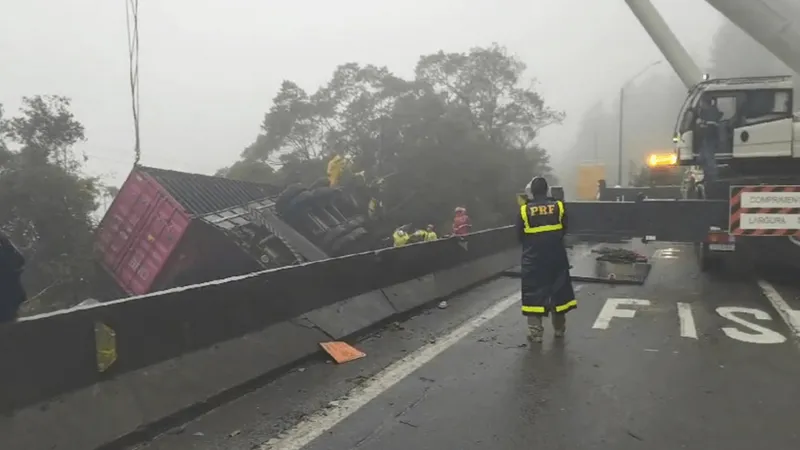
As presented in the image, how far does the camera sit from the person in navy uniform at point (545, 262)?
727 centimetres

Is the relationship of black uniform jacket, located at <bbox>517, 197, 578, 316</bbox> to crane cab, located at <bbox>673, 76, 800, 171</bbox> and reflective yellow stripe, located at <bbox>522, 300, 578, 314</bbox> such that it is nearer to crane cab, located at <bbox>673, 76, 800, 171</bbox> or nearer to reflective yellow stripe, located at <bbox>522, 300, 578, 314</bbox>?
reflective yellow stripe, located at <bbox>522, 300, 578, 314</bbox>

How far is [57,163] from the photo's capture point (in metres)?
23.3

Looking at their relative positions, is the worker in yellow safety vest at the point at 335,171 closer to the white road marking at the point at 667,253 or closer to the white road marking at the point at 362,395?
the white road marking at the point at 667,253

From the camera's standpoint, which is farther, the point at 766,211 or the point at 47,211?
the point at 47,211

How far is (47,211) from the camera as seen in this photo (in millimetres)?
20422

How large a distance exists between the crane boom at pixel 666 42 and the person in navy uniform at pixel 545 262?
2707 cm

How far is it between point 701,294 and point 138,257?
13.8 meters

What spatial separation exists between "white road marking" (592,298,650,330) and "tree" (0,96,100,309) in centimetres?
1400

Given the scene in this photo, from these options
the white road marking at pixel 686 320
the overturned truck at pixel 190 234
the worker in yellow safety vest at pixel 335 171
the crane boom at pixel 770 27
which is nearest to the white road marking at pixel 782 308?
the white road marking at pixel 686 320

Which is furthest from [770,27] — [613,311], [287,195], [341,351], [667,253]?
[341,351]

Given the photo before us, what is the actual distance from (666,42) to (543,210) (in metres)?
28.5

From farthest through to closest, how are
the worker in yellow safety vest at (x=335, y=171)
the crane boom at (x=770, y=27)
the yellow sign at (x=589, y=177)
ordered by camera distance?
the yellow sign at (x=589, y=177) < the crane boom at (x=770, y=27) < the worker in yellow safety vest at (x=335, y=171)

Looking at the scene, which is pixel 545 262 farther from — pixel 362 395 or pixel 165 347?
pixel 165 347

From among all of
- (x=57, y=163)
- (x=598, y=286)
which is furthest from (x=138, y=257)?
(x=598, y=286)
